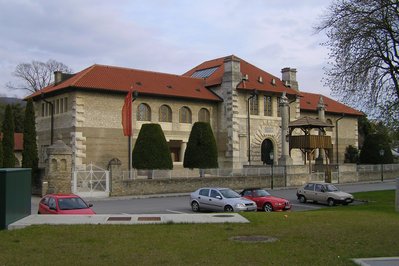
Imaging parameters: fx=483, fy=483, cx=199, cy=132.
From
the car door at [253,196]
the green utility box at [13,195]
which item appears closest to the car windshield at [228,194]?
the car door at [253,196]

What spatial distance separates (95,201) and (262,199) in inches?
447

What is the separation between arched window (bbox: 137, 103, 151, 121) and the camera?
4303cm

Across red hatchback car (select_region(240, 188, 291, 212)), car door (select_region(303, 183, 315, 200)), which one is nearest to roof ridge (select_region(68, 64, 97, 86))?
red hatchback car (select_region(240, 188, 291, 212))

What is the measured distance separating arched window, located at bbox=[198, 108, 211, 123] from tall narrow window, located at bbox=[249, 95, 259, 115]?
4499 mm

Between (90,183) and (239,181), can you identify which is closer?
(90,183)

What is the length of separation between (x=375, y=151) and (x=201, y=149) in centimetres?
2721

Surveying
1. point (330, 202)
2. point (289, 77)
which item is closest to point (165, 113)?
point (289, 77)

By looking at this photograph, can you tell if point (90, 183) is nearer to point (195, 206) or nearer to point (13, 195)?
point (195, 206)

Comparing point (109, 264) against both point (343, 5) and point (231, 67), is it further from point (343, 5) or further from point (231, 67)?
point (231, 67)

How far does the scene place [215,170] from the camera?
38.1 meters

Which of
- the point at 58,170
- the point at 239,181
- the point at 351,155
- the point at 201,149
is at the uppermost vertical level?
the point at 201,149

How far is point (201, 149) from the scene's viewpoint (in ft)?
127

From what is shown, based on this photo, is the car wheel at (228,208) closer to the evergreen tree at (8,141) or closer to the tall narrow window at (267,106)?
the evergreen tree at (8,141)

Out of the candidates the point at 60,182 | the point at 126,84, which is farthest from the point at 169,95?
the point at 60,182
